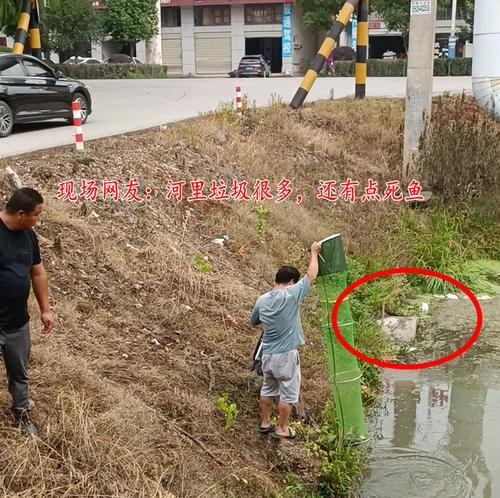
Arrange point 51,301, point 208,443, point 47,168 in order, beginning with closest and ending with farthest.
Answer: point 208,443 < point 51,301 < point 47,168

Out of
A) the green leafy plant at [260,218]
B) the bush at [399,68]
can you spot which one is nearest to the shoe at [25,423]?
the green leafy plant at [260,218]

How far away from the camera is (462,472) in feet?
20.2

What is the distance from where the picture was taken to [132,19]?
44.5 meters

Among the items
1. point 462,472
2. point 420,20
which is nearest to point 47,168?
point 462,472

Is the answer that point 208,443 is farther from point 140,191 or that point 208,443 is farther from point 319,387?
point 140,191

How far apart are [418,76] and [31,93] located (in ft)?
23.5

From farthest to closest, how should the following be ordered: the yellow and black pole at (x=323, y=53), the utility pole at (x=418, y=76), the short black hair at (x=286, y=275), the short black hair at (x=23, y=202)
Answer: the yellow and black pole at (x=323, y=53) < the utility pole at (x=418, y=76) < the short black hair at (x=286, y=275) < the short black hair at (x=23, y=202)

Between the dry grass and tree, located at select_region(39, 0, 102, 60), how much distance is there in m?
32.8

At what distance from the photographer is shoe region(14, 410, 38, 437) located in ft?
14.8

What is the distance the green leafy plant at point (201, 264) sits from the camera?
8422mm

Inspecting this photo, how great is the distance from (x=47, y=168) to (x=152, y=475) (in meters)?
5.52

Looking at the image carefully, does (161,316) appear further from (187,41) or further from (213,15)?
(187,41)

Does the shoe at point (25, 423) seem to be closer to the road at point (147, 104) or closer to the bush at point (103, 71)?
the road at point (147, 104)

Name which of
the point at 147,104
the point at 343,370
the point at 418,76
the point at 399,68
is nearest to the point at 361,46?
the point at 418,76
